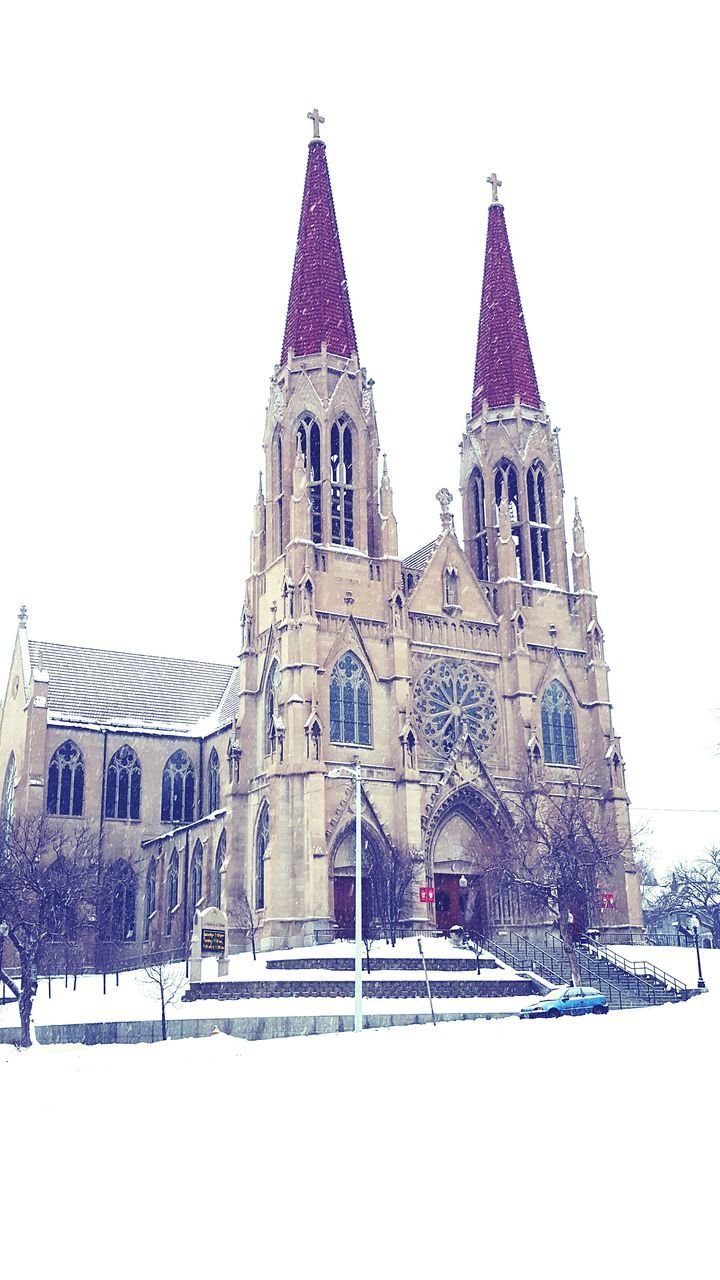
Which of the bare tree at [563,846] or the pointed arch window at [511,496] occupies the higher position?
the pointed arch window at [511,496]

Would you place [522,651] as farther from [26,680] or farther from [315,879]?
[26,680]

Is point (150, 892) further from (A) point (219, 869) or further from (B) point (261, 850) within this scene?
(B) point (261, 850)

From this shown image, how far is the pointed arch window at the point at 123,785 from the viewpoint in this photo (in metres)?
73.7

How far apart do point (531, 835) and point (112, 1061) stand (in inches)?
1400

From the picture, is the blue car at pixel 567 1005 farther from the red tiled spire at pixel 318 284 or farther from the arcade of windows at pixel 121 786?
the red tiled spire at pixel 318 284

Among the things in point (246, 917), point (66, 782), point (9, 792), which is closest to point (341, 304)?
point (66, 782)

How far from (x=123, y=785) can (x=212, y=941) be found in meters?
28.5

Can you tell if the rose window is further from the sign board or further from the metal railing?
the sign board

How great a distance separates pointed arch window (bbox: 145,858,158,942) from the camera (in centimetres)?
7106

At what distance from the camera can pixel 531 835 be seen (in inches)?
2359

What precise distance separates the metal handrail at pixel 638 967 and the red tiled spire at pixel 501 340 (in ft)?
109

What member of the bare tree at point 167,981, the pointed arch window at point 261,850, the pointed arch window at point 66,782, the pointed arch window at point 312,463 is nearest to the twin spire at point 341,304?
the pointed arch window at point 312,463

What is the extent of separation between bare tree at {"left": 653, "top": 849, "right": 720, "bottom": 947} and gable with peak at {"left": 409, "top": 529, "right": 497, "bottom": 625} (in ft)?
95.2

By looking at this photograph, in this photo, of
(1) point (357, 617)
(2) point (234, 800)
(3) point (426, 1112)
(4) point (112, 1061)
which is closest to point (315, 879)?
(2) point (234, 800)
